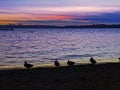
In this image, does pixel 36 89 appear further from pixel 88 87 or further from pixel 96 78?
pixel 96 78

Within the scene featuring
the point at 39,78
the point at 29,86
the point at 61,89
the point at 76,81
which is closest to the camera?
the point at 61,89

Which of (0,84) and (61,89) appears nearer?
(61,89)

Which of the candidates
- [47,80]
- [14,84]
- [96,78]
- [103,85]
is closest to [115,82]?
[103,85]

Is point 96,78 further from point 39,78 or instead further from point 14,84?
point 14,84

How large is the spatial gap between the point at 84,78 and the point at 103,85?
8.42 feet

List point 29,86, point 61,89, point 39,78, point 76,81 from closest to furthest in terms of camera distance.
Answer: point 61,89 < point 29,86 < point 76,81 < point 39,78

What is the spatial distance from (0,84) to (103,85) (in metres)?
4.47

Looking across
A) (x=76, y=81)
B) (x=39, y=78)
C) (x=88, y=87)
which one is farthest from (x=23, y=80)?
(x=88, y=87)

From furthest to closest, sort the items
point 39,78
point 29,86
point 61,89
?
point 39,78 < point 29,86 < point 61,89

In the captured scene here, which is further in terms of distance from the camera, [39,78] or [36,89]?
[39,78]

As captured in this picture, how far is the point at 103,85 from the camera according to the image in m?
13.4

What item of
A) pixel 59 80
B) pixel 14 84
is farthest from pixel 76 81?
pixel 14 84

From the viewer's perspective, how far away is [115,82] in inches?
550

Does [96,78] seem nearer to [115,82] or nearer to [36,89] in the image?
[115,82]
